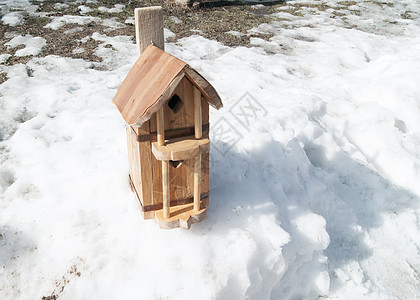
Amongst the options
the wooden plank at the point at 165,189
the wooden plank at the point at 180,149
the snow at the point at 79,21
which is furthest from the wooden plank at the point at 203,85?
the snow at the point at 79,21

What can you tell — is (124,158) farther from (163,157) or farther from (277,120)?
(277,120)

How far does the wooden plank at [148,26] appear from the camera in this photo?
2.58m

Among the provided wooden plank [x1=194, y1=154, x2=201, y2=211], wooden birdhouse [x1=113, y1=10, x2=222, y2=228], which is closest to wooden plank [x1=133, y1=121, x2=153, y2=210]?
wooden birdhouse [x1=113, y1=10, x2=222, y2=228]

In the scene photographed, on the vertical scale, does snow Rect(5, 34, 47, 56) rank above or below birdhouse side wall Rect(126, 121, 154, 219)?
below

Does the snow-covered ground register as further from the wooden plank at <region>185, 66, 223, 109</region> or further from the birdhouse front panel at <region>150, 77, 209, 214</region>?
the wooden plank at <region>185, 66, 223, 109</region>

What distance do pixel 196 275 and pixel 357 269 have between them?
172 centimetres

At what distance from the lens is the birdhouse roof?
7.11ft

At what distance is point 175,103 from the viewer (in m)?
2.44

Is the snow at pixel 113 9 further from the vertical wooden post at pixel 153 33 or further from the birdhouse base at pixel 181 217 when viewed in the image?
the birdhouse base at pixel 181 217

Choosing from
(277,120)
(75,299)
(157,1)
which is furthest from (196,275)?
(157,1)

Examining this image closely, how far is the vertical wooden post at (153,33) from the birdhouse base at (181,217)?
0.17 feet

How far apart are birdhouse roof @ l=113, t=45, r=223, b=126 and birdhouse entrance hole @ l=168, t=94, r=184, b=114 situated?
16 cm

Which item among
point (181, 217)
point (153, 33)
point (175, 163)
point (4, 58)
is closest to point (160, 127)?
point (175, 163)

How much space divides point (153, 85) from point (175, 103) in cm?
21
